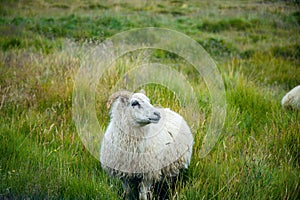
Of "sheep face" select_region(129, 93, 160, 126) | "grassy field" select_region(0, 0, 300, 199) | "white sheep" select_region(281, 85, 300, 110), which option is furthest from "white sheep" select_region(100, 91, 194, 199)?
"white sheep" select_region(281, 85, 300, 110)

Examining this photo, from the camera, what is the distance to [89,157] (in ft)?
11.6

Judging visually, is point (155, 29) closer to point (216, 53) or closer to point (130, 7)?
point (216, 53)

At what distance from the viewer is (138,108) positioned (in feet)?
9.77

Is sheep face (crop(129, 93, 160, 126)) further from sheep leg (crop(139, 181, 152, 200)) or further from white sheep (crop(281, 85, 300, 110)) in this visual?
white sheep (crop(281, 85, 300, 110))

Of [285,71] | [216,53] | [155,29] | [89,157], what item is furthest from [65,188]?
[155,29]

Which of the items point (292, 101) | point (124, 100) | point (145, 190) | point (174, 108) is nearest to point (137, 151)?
point (145, 190)

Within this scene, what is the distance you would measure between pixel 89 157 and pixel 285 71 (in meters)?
5.64

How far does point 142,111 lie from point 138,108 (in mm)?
51

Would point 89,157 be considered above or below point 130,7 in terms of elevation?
below

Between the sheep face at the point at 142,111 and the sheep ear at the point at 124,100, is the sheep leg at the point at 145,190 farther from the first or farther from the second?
the sheep ear at the point at 124,100

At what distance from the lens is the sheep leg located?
3.07 m

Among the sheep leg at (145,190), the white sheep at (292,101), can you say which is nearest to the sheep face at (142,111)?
the sheep leg at (145,190)

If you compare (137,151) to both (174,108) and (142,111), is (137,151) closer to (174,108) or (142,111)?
(142,111)

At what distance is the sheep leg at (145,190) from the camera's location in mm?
3068
